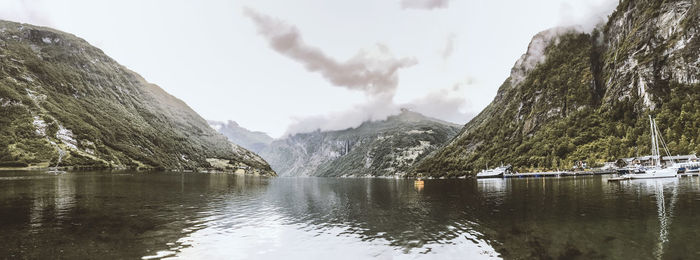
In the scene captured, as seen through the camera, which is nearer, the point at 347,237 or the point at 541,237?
→ the point at 541,237

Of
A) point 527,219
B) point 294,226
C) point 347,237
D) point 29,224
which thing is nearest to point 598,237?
point 527,219

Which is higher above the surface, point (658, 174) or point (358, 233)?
point (358, 233)

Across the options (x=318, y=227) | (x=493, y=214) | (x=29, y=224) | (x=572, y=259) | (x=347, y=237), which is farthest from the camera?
(x=493, y=214)

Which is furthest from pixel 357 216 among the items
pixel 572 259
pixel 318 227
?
pixel 572 259

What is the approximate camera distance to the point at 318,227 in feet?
169

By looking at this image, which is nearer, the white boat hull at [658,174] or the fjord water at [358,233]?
the fjord water at [358,233]

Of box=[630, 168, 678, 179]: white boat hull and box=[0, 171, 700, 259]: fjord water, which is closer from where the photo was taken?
box=[0, 171, 700, 259]: fjord water

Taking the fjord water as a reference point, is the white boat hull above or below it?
below

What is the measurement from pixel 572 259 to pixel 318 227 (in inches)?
1298

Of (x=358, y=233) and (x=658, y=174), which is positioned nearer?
(x=358, y=233)

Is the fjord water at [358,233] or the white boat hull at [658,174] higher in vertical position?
the fjord water at [358,233]

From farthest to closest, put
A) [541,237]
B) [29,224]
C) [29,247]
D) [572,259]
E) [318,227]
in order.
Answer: [318,227]
[29,224]
[541,237]
[29,247]
[572,259]

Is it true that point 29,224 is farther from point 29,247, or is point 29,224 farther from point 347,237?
point 347,237

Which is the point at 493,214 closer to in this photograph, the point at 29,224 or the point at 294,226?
the point at 294,226
